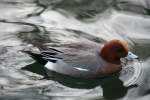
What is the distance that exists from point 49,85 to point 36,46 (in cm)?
82

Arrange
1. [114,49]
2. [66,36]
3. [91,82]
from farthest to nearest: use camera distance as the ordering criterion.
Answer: [66,36], [114,49], [91,82]

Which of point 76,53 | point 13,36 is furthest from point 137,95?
point 13,36

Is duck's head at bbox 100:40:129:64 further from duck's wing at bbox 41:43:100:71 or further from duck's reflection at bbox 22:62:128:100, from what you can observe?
duck's reflection at bbox 22:62:128:100

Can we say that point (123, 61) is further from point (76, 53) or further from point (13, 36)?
point (13, 36)

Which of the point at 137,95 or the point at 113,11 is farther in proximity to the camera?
the point at 113,11

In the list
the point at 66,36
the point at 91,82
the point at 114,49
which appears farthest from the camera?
the point at 66,36

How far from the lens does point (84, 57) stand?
7348 mm

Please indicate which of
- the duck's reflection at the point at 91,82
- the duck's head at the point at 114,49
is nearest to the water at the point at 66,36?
the duck's reflection at the point at 91,82

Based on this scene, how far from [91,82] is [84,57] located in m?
0.32

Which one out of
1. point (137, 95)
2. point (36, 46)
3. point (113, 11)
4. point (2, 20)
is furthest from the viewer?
point (113, 11)

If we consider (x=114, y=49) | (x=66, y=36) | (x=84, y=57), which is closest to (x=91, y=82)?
(x=84, y=57)

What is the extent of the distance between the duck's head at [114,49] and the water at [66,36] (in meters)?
0.26

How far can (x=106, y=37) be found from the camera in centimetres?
831

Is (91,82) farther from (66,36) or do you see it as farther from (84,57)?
(66,36)
